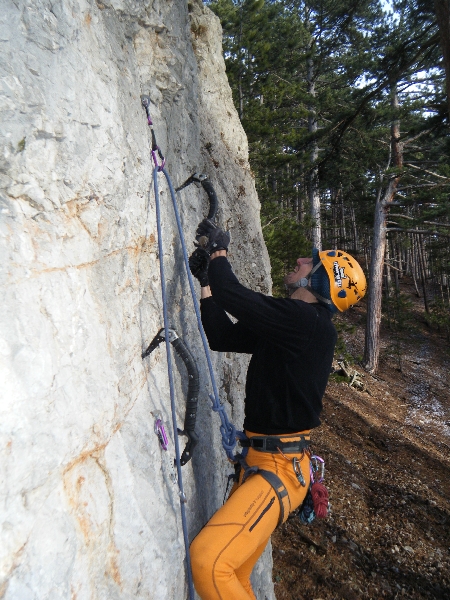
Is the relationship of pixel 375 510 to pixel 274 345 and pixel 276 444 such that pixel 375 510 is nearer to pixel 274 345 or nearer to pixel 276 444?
pixel 276 444

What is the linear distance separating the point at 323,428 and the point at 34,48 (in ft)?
35.9

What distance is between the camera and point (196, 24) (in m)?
5.02

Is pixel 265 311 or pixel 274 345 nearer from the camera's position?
pixel 265 311

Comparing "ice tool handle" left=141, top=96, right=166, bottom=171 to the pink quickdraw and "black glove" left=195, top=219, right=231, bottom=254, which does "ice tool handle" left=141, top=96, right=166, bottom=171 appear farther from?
the pink quickdraw

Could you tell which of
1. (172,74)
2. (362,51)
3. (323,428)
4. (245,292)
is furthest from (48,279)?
(362,51)

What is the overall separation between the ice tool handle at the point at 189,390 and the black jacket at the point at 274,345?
0.40 meters

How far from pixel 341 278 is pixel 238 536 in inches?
76.3

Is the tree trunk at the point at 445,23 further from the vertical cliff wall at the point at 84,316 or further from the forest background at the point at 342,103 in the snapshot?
the vertical cliff wall at the point at 84,316

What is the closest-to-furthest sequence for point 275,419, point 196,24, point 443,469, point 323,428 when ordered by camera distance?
1. point 275,419
2. point 196,24
3. point 443,469
4. point 323,428

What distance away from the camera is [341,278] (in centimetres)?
320

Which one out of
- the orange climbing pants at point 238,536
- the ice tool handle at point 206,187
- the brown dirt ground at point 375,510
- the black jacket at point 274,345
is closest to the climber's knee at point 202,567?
the orange climbing pants at point 238,536

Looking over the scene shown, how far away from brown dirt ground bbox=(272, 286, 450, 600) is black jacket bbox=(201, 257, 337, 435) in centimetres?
411

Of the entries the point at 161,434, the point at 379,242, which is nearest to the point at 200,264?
the point at 161,434

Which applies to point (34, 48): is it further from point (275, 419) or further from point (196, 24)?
point (196, 24)
